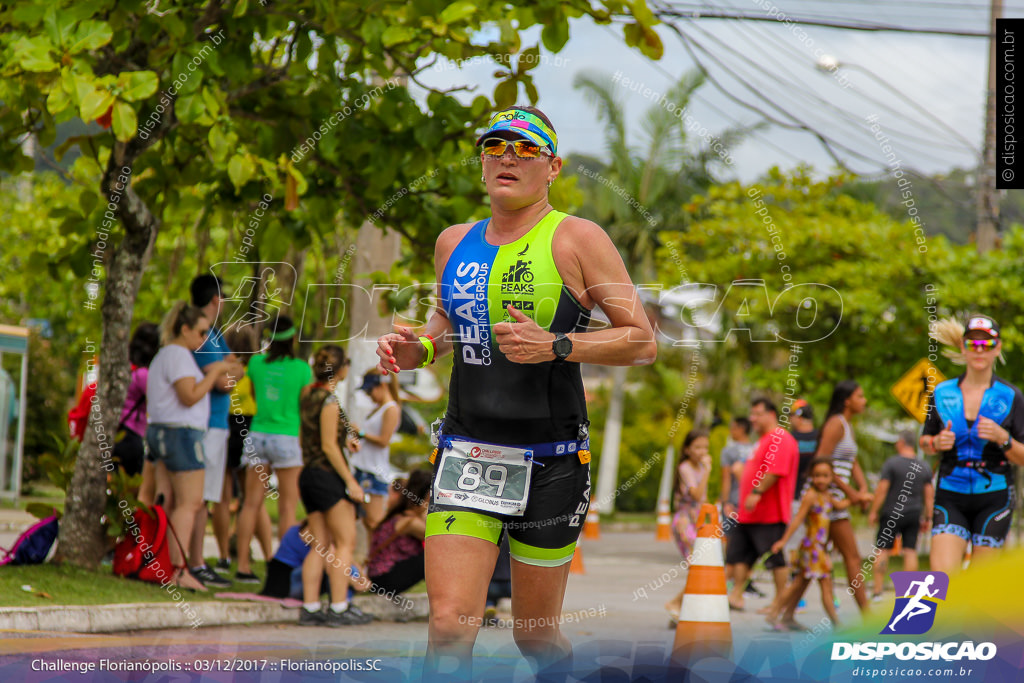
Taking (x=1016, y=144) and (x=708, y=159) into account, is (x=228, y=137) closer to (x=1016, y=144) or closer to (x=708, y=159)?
(x=1016, y=144)

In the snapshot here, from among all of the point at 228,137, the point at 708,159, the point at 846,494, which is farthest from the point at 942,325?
the point at 708,159

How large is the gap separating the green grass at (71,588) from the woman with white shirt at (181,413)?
38 cm

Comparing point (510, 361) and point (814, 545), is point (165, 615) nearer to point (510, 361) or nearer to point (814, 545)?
point (510, 361)

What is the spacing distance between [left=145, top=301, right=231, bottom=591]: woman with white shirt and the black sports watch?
164 inches

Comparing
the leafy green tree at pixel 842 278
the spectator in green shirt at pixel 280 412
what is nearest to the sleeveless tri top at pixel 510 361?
the spectator in green shirt at pixel 280 412

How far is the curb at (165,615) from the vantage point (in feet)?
17.9

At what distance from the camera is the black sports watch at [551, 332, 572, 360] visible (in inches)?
129

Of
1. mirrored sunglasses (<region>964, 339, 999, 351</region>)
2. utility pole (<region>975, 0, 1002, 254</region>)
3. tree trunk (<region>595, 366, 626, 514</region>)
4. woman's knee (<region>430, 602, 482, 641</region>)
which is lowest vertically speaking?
tree trunk (<region>595, 366, 626, 514</region>)

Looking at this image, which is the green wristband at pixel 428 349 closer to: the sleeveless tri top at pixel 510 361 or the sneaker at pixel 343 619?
the sleeveless tri top at pixel 510 361

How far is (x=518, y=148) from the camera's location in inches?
139

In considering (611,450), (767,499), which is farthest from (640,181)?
(767,499)

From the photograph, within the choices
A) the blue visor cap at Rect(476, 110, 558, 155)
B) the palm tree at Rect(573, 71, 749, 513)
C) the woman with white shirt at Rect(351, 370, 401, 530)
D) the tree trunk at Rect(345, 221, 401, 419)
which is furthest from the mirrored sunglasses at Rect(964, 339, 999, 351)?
the palm tree at Rect(573, 71, 749, 513)

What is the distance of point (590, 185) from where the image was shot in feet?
99.8

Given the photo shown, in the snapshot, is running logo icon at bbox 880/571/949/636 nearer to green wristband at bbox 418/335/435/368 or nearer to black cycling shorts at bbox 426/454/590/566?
black cycling shorts at bbox 426/454/590/566
